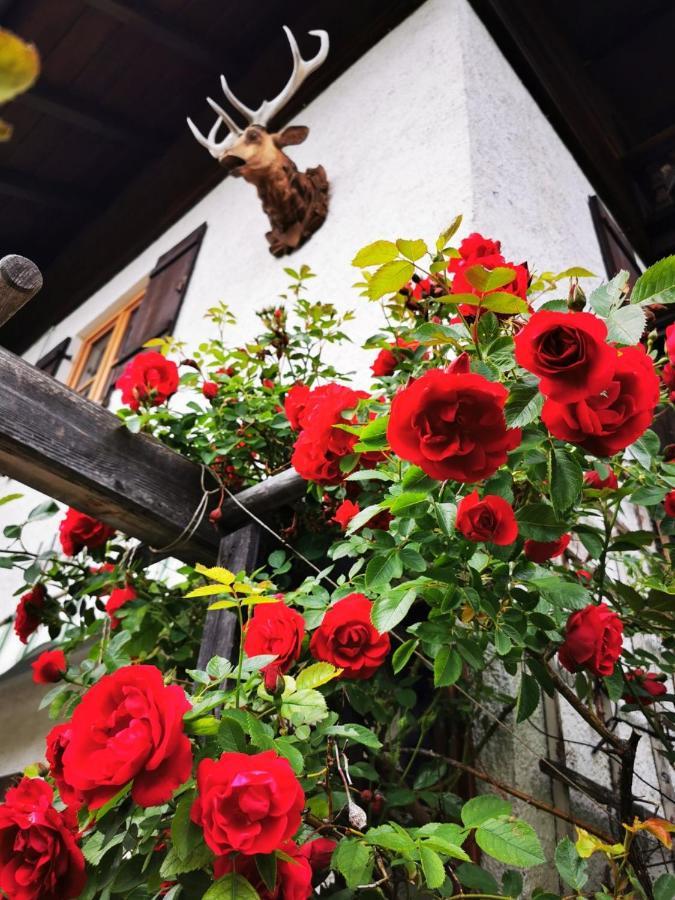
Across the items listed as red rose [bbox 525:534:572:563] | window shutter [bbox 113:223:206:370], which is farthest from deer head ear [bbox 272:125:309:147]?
red rose [bbox 525:534:572:563]

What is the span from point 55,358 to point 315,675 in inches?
168

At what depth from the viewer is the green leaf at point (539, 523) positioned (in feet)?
2.93

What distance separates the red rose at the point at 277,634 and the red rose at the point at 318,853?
21cm

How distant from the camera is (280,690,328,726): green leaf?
78cm

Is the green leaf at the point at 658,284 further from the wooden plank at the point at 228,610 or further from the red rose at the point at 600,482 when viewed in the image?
the wooden plank at the point at 228,610

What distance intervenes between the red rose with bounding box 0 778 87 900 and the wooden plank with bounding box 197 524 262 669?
1.52 ft

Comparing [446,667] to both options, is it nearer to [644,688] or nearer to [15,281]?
[644,688]

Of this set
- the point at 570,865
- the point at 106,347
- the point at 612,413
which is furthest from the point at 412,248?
the point at 106,347

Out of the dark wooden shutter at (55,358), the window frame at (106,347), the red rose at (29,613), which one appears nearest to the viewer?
the red rose at (29,613)

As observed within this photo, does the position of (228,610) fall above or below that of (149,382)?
below

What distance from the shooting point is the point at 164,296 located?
3662 mm

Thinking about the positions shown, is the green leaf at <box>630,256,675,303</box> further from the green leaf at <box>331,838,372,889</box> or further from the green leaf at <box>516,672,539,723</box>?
the green leaf at <box>331,838,372,889</box>

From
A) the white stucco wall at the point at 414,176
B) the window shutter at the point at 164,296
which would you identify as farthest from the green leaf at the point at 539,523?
the window shutter at the point at 164,296

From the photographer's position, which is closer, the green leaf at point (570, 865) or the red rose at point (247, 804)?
the red rose at point (247, 804)
